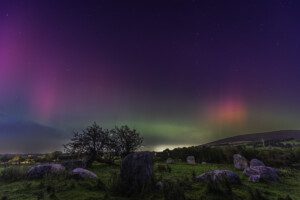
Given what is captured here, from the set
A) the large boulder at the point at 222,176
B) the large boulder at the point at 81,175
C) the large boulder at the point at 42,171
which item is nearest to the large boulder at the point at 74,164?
the large boulder at the point at 42,171

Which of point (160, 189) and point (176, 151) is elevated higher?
point (176, 151)

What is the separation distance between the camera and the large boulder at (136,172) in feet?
69.2

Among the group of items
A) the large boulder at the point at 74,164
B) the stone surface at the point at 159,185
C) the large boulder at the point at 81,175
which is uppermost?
the large boulder at the point at 74,164

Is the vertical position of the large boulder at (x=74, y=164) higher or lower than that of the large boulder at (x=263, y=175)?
higher

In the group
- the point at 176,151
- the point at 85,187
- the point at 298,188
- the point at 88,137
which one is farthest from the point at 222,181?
the point at 176,151

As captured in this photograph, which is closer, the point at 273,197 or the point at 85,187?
the point at 273,197

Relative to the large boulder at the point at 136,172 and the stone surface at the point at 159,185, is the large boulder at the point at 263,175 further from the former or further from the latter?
the large boulder at the point at 136,172

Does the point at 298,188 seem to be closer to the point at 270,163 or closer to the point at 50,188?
the point at 50,188

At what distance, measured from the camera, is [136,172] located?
72.0 feet

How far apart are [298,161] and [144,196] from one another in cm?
4125

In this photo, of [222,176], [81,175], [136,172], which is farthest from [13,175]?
[222,176]

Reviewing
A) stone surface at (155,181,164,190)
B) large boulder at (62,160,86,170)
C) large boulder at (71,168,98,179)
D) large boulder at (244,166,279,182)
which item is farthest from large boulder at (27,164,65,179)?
large boulder at (244,166,279,182)

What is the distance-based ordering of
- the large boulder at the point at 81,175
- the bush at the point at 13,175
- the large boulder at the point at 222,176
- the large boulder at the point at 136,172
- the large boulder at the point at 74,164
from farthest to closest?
the large boulder at the point at 74,164, the bush at the point at 13,175, the large boulder at the point at 81,175, the large boulder at the point at 222,176, the large boulder at the point at 136,172

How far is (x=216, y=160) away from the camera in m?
53.6
